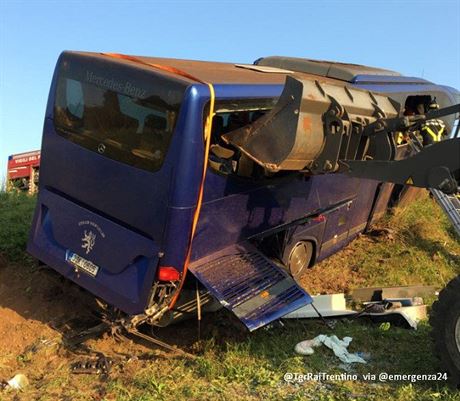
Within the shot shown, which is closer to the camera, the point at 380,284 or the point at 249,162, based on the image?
the point at 249,162

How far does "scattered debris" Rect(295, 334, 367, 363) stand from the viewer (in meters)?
4.59

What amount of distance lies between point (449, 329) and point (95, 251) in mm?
3036

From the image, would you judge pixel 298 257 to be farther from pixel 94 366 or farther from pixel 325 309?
pixel 94 366

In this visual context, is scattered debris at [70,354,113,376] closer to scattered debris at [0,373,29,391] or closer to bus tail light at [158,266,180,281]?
scattered debris at [0,373,29,391]

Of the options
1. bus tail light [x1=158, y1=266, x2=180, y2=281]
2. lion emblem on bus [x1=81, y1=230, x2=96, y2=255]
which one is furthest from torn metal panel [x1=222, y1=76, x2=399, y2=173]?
lion emblem on bus [x1=81, y1=230, x2=96, y2=255]

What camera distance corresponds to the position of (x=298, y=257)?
639cm

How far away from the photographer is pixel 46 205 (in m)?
5.25

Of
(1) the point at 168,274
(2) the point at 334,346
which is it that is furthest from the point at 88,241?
(2) the point at 334,346

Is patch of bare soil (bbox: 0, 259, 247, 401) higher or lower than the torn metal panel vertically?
lower

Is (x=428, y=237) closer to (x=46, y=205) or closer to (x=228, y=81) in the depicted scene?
(x=228, y=81)

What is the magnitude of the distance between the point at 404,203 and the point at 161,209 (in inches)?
233

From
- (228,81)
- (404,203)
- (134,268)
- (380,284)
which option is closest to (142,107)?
(228,81)

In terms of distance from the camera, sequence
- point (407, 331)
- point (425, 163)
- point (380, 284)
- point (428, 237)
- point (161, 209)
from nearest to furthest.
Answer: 1. point (425, 163)
2. point (161, 209)
3. point (407, 331)
4. point (380, 284)
5. point (428, 237)

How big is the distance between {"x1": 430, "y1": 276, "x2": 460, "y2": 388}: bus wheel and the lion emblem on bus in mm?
2964
